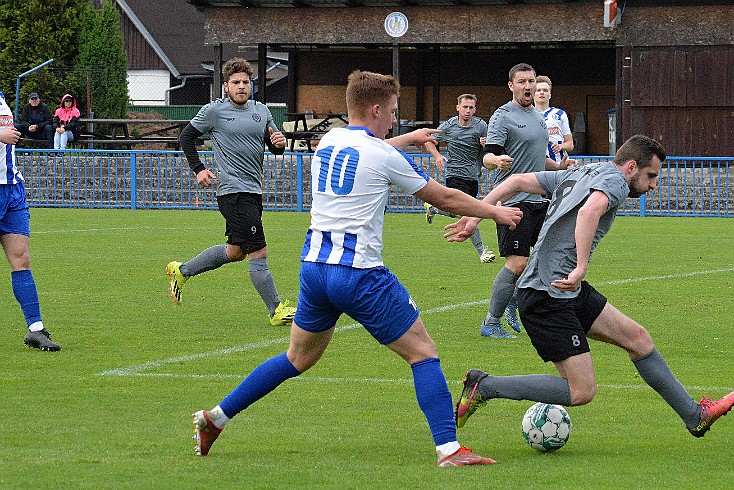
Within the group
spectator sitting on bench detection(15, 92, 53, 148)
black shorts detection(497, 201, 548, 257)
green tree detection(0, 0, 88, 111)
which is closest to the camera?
black shorts detection(497, 201, 548, 257)

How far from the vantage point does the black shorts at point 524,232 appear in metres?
10.4

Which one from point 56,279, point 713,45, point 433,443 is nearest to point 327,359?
point 433,443

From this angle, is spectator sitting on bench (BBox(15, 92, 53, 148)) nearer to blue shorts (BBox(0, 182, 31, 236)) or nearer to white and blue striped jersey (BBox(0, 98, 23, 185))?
white and blue striped jersey (BBox(0, 98, 23, 185))

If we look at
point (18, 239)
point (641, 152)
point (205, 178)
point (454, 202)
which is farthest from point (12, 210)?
point (641, 152)

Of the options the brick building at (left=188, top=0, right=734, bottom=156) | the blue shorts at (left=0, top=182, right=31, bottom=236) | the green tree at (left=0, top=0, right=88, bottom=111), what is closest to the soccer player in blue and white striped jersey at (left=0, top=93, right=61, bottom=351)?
the blue shorts at (left=0, top=182, right=31, bottom=236)

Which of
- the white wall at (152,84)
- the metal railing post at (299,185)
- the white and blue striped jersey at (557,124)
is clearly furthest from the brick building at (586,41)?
the white wall at (152,84)

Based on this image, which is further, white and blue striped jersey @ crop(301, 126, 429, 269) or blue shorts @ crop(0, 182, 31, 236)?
blue shorts @ crop(0, 182, 31, 236)

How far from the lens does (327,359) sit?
30.8ft

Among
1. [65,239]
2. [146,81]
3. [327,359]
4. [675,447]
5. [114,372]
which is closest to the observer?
[675,447]

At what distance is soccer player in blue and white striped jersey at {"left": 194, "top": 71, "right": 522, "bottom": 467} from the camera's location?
6.08 m

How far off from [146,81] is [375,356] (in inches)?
2154

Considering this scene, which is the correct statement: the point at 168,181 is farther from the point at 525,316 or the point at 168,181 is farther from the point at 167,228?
the point at 525,316

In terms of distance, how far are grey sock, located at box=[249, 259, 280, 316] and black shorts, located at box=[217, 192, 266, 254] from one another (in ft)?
0.43

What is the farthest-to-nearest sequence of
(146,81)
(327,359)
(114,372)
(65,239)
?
(146,81), (65,239), (327,359), (114,372)
